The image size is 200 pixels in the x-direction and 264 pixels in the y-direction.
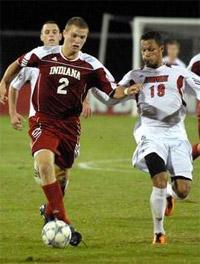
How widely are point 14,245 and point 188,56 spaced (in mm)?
23803

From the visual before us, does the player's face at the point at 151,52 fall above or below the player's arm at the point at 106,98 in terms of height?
above

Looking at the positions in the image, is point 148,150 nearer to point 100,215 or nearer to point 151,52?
point 151,52

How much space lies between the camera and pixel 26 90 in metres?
30.3

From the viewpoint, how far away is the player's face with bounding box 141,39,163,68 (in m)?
9.80

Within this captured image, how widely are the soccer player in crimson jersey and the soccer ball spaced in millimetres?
617

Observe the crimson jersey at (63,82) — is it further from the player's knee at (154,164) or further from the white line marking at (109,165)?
the white line marking at (109,165)

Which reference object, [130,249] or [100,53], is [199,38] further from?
[130,249]

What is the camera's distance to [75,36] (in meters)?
9.77

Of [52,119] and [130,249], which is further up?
[52,119]

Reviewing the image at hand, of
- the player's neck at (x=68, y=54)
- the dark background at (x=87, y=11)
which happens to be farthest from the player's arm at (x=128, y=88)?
the dark background at (x=87, y=11)

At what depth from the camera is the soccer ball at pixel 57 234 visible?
8.97 meters

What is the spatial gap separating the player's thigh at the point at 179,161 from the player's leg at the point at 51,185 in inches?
48.5

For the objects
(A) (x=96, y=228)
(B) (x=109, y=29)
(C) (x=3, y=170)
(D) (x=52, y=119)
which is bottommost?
(B) (x=109, y=29)

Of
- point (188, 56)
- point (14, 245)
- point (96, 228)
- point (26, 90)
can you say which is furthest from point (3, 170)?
point (188, 56)
